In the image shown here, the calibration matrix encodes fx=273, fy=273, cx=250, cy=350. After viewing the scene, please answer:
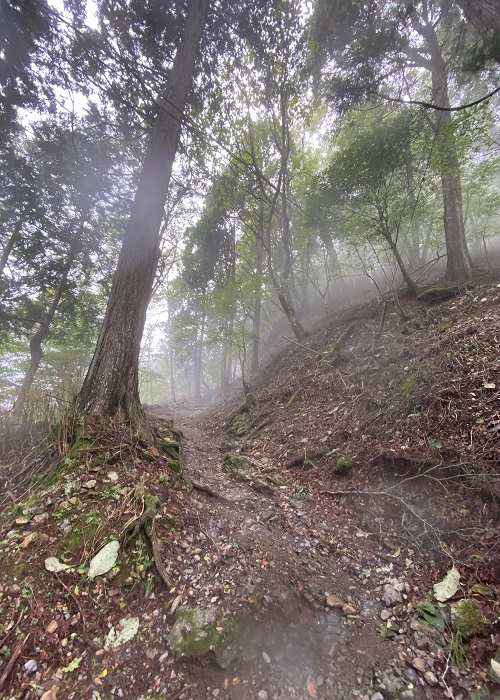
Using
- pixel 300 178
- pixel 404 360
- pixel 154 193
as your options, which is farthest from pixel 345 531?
pixel 300 178

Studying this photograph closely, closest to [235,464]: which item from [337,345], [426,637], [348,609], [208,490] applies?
[208,490]

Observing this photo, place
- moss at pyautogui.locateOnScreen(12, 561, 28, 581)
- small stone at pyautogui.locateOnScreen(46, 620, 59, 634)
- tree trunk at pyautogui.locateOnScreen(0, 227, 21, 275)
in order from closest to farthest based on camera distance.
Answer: small stone at pyautogui.locateOnScreen(46, 620, 59, 634), moss at pyautogui.locateOnScreen(12, 561, 28, 581), tree trunk at pyautogui.locateOnScreen(0, 227, 21, 275)

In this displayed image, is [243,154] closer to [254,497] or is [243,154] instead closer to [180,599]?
[254,497]

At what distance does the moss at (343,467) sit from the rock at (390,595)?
1455mm

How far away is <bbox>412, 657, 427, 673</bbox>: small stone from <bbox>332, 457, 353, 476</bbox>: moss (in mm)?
2010

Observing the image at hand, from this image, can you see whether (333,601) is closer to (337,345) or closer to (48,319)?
(337,345)

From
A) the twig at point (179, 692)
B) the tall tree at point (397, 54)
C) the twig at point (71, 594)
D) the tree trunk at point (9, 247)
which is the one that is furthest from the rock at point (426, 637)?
the tree trunk at point (9, 247)

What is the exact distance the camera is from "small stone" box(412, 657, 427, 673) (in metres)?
1.83

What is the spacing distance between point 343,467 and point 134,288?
13.7ft

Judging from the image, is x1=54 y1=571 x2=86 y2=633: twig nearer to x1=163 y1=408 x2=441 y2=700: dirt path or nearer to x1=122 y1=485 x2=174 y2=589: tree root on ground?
x1=122 y1=485 x2=174 y2=589: tree root on ground

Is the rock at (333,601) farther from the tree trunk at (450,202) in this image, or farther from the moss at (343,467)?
the tree trunk at (450,202)

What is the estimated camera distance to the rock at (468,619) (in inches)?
75.9

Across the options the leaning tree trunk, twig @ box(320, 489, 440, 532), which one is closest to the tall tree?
the leaning tree trunk

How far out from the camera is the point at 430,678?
5.81 ft
